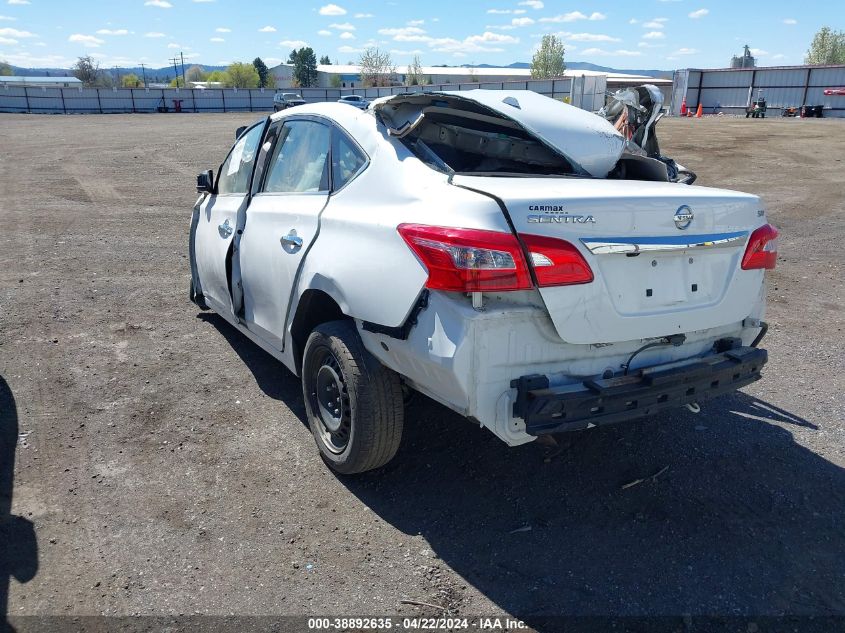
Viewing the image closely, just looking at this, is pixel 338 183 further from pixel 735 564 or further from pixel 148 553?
pixel 735 564

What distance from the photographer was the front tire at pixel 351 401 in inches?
125

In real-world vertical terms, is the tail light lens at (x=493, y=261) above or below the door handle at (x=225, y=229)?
above

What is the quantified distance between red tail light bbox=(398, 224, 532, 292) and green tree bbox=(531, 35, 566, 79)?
4811 inches

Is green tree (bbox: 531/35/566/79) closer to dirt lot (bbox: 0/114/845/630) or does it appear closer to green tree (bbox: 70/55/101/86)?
green tree (bbox: 70/55/101/86)

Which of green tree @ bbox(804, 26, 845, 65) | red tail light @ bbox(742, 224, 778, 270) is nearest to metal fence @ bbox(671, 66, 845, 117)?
red tail light @ bbox(742, 224, 778, 270)

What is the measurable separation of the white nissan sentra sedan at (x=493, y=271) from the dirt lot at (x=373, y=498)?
1.50 feet

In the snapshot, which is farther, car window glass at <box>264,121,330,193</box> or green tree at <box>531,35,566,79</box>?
green tree at <box>531,35,566,79</box>

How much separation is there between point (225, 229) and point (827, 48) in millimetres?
118365

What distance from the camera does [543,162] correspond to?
3.92m

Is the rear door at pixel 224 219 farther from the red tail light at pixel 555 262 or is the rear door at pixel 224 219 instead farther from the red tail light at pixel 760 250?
the red tail light at pixel 760 250

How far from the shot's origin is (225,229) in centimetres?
476

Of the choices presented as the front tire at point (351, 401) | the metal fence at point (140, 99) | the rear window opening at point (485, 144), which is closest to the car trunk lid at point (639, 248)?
the rear window opening at point (485, 144)

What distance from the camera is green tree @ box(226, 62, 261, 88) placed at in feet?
363

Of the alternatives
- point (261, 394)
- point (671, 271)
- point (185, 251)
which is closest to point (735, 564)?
point (671, 271)
